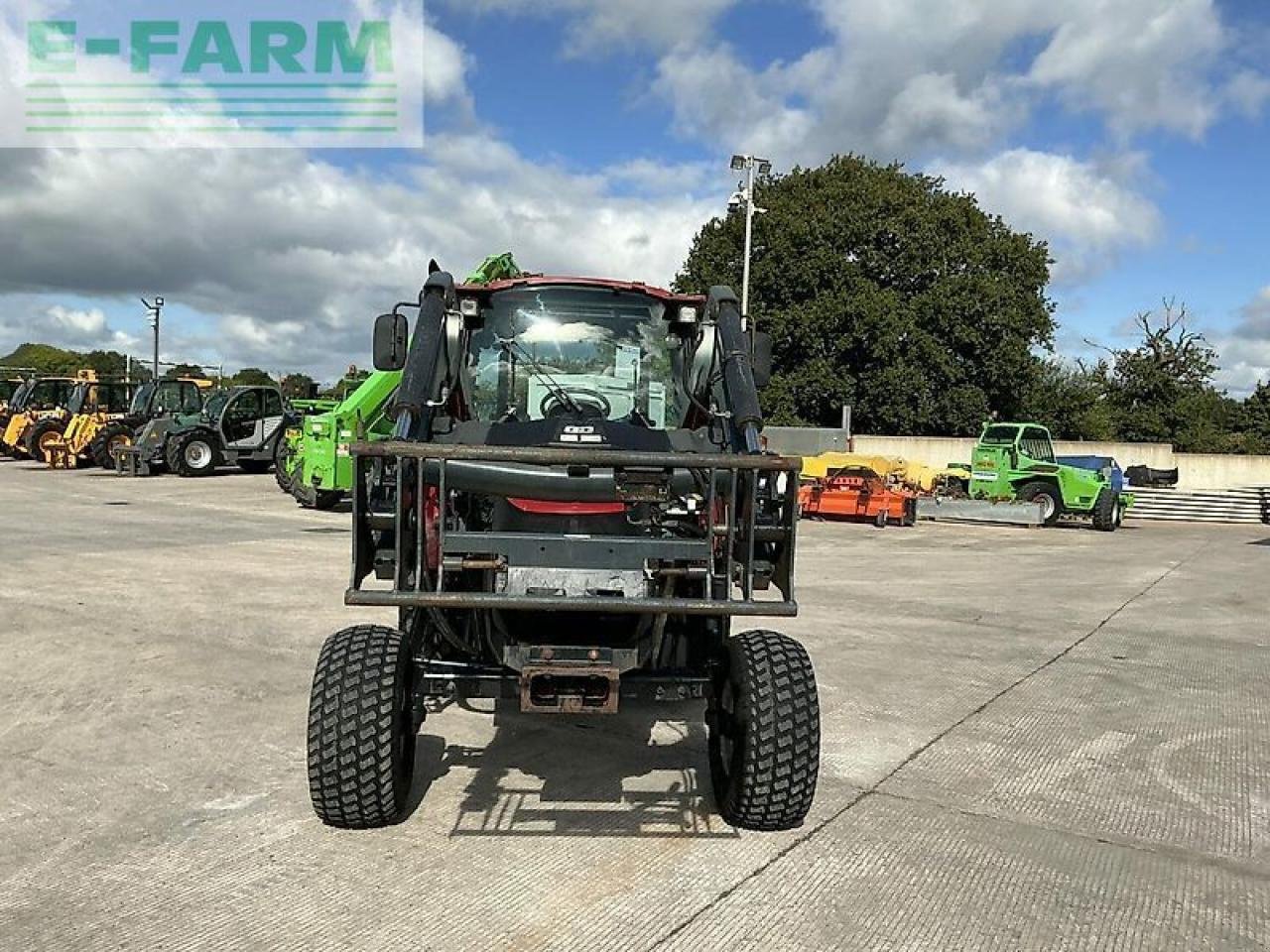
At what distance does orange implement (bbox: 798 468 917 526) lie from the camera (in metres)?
19.3

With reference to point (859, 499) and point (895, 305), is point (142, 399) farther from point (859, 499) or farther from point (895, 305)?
point (895, 305)

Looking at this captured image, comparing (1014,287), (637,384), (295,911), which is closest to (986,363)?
(1014,287)

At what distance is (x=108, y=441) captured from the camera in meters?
25.0

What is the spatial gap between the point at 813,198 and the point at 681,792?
34308mm

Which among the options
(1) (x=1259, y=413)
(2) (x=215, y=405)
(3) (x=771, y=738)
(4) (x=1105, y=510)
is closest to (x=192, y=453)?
(2) (x=215, y=405)

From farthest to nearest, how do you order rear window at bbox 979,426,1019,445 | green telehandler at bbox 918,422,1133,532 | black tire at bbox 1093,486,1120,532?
rear window at bbox 979,426,1019,445
green telehandler at bbox 918,422,1133,532
black tire at bbox 1093,486,1120,532

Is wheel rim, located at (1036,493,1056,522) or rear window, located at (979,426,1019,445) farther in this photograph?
rear window, located at (979,426,1019,445)

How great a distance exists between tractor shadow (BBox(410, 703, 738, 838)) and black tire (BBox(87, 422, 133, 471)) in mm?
22170

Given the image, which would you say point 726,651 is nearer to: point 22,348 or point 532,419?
point 532,419

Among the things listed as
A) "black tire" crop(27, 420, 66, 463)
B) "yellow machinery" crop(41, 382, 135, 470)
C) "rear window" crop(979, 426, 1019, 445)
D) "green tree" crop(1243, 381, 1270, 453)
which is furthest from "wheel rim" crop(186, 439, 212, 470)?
"green tree" crop(1243, 381, 1270, 453)

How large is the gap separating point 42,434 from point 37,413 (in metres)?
1.55

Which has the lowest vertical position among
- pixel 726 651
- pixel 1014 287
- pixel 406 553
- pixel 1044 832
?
pixel 1044 832

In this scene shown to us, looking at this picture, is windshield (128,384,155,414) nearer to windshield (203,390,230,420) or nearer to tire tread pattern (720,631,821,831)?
windshield (203,390,230,420)

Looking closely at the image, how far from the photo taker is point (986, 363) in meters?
34.9
